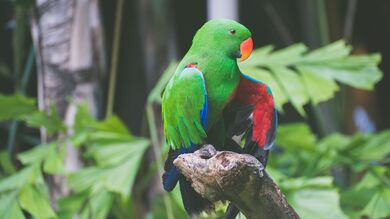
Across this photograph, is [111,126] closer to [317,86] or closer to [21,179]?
[21,179]

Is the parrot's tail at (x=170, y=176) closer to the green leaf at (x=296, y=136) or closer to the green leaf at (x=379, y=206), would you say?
the green leaf at (x=379, y=206)

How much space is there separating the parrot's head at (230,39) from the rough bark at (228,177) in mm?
137

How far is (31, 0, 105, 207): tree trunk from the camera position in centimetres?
193

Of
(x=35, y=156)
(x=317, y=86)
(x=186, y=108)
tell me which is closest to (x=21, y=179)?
(x=35, y=156)

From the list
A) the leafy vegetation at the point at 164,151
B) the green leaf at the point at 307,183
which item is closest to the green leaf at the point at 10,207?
the leafy vegetation at the point at 164,151

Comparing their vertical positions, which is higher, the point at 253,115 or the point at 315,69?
the point at 253,115

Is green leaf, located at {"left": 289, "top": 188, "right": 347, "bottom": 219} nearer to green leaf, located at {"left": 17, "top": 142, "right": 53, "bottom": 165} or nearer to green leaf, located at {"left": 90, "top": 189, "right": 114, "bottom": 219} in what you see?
green leaf, located at {"left": 90, "top": 189, "right": 114, "bottom": 219}

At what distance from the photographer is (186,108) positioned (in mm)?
852

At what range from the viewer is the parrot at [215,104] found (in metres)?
0.83

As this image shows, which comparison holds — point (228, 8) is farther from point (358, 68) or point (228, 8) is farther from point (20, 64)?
point (20, 64)

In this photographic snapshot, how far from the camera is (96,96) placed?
6.54 feet

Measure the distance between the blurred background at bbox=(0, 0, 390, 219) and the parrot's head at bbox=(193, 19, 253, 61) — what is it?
2.18 ft

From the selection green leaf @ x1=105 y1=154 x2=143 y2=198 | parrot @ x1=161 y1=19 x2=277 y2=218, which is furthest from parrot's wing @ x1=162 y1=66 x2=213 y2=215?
green leaf @ x1=105 y1=154 x2=143 y2=198

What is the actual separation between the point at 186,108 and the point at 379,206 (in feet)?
2.99
